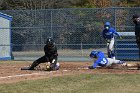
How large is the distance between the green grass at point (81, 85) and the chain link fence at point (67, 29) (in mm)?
9293

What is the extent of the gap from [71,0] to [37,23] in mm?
21313

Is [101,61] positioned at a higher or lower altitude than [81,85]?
higher

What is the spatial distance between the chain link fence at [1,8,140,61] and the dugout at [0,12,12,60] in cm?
57

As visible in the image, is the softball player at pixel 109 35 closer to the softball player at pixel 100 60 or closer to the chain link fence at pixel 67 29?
the softball player at pixel 100 60

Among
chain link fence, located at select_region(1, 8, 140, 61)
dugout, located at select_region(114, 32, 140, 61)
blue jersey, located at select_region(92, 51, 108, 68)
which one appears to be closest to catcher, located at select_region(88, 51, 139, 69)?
blue jersey, located at select_region(92, 51, 108, 68)

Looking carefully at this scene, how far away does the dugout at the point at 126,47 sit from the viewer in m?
22.2

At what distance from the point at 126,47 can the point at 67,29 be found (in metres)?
3.29

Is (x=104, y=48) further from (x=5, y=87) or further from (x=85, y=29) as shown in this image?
(x=5, y=87)

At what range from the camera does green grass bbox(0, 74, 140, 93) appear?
1109 cm

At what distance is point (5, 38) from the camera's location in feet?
78.5

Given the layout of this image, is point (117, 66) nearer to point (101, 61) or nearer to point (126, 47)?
point (101, 61)

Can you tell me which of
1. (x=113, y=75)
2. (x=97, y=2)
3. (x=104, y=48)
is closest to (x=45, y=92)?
(x=113, y=75)

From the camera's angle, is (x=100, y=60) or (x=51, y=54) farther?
(x=100, y=60)

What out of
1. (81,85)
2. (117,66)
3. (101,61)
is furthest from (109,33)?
(81,85)
